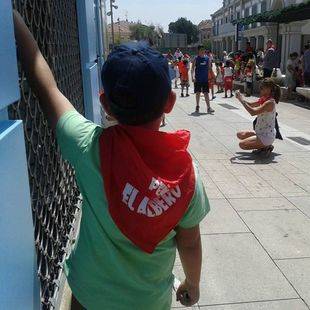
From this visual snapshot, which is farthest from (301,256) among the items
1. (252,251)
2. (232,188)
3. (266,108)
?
(266,108)

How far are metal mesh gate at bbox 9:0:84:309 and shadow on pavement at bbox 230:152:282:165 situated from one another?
12.4 ft

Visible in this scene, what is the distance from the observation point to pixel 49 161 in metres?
2.56

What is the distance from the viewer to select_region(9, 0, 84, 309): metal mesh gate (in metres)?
2.09

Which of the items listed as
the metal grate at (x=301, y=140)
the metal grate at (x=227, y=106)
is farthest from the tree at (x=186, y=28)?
the metal grate at (x=301, y=140)

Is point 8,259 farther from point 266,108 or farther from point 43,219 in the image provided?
point 266,108

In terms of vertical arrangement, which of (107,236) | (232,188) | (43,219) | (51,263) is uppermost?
(107,236)

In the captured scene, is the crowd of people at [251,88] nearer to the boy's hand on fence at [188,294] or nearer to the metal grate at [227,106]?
the metal grate at [227,106]

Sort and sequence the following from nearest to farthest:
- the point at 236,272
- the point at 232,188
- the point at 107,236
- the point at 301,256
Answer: the point at 107,236 → the point at 236,272 → the point at 301,256 → the point at 232,188

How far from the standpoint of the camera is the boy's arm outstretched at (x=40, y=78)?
158 cm

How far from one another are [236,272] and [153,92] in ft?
7.84

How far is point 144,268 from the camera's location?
1551 millimetres

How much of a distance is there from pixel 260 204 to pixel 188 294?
3399 mm

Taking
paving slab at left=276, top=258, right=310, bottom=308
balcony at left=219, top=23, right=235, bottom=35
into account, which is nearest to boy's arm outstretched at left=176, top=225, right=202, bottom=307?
paving slab at left=276, top=258, right=310, bottom=308

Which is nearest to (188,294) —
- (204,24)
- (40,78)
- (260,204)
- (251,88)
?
(40,78)
